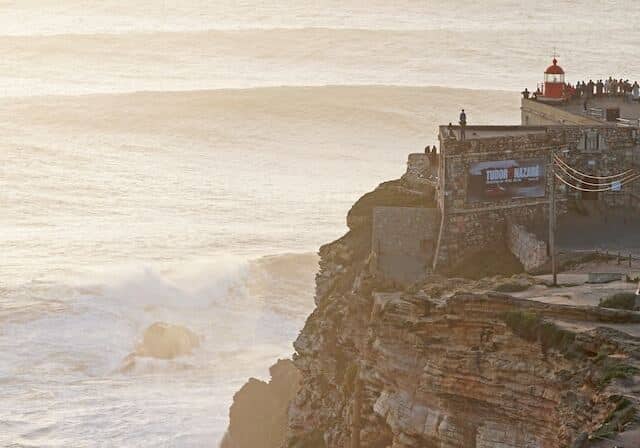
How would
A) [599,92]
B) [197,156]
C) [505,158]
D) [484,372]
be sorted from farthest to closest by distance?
[197,156] < [599,92] < [505,158] < [484,372]

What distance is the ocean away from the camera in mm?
52188

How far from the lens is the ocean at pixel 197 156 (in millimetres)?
52188

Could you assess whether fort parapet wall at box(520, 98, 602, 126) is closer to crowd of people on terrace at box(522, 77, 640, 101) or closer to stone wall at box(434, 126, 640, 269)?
crowd of people on terrace at box(522, 77, 640, 101)

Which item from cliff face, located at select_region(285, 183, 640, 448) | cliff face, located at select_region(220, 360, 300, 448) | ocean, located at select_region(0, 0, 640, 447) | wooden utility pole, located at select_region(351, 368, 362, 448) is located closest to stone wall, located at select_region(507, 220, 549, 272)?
cliff face, located at select_region(285, 183, 640, 448)

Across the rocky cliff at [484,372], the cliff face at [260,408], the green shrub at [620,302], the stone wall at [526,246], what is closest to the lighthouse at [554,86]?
the cliff face at [260,408]

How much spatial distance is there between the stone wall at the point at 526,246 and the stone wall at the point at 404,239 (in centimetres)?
153

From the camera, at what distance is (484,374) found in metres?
24.0

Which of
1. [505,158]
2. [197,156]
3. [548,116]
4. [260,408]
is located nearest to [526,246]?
[505,158]

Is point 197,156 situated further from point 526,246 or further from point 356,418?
point 356,418

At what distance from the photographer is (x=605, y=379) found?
21391 mm

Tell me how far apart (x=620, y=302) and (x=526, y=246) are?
8411 mm

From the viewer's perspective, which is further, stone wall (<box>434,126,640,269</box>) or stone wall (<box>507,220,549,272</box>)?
stone wall (<box>434,126,640,269</box>)

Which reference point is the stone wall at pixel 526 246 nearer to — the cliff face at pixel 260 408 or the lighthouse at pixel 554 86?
the cliff face at pixel 260 408

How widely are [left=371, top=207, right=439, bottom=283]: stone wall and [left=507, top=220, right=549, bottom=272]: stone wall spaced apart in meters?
1.53
